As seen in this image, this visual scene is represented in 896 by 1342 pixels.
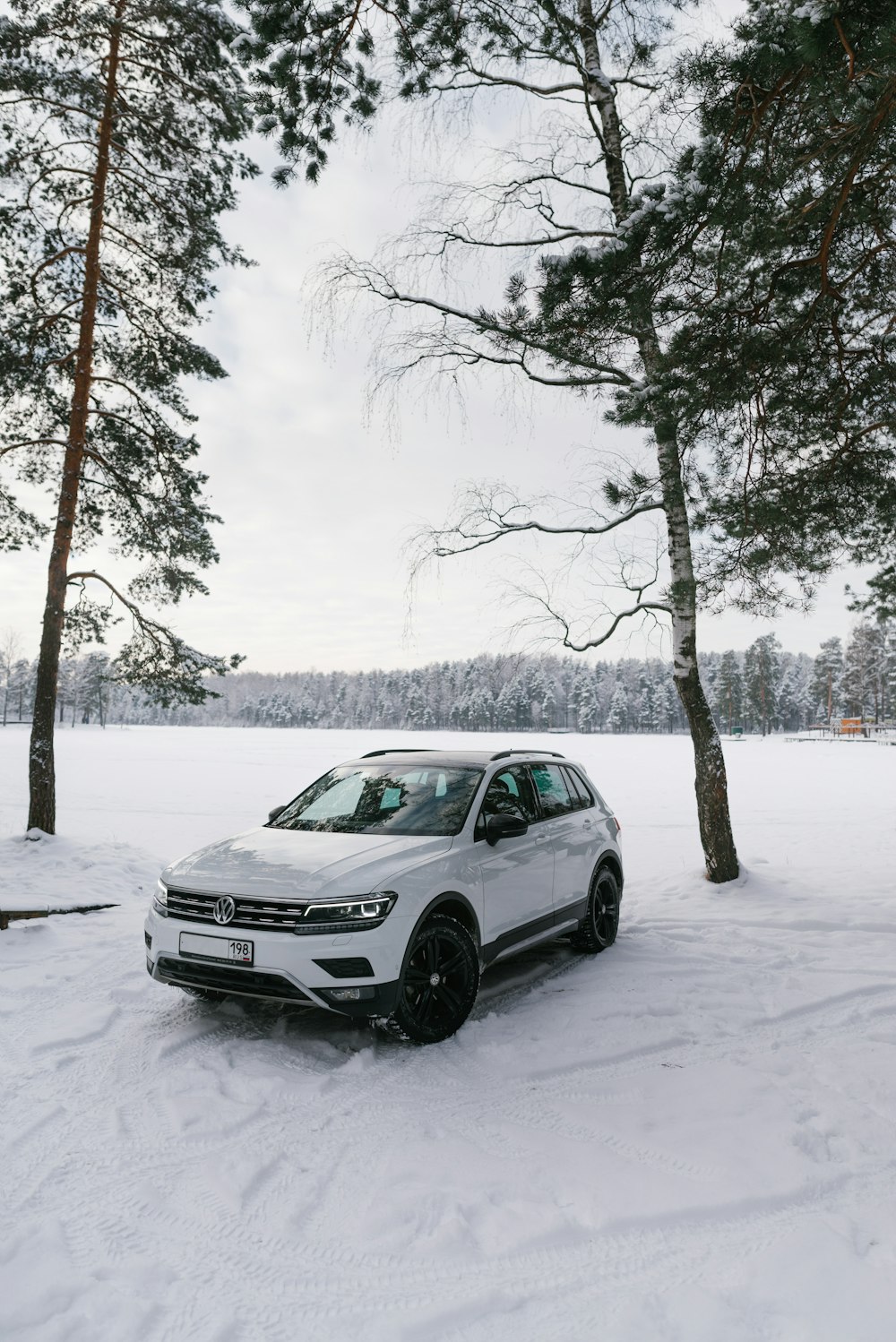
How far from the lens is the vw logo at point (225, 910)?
471cm

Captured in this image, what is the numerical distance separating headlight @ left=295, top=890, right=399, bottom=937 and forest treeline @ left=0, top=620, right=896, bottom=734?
70906 millimetres

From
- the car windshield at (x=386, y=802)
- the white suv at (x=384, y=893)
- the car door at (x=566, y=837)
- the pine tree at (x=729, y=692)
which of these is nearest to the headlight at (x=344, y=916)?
the white suv at (x=384, y=893)

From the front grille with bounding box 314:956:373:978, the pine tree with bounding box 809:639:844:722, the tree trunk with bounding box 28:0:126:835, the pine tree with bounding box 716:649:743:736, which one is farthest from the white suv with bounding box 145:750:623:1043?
the pine tree with bounding box 716:649:743:736

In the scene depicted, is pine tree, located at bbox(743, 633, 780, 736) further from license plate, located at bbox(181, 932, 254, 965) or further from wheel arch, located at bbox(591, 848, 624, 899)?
license plate, located at bbox(181, 932, 254, 965)

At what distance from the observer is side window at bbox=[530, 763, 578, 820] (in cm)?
684

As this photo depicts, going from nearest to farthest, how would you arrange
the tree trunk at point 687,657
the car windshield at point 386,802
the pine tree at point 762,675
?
the car windshield at point 386,802 → the tree trunk at point 687,657 → the pine tree at point 762,675

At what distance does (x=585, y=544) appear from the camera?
9.89m

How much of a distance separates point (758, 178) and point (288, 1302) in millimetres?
5654

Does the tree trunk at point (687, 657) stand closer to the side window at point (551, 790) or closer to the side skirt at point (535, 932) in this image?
the side window at point (551, 790)

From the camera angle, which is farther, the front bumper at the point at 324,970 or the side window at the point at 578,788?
the side window at the point at 578,788

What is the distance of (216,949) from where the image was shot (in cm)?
465

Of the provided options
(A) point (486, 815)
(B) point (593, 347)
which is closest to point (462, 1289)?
(A) point (486, 815)

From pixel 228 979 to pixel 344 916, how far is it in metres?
0.78

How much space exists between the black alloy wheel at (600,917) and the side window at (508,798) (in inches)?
47.0
